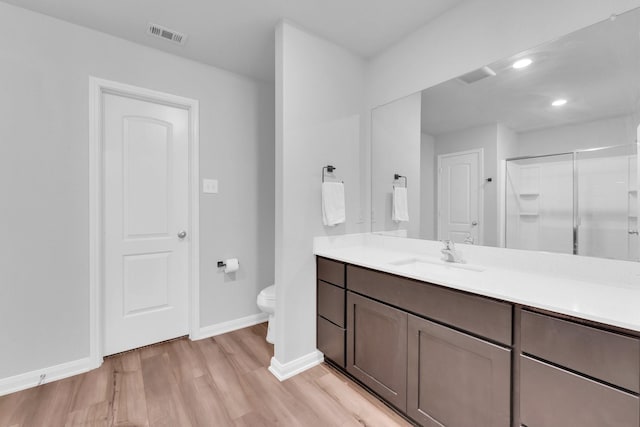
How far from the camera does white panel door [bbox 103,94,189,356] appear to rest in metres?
2.11

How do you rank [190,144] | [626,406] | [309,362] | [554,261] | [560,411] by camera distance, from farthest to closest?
[190,144], [309,362], [554,261], [560,411], [626,406]

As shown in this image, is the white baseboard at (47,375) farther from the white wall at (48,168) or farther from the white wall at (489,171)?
the white wall at (489,171)

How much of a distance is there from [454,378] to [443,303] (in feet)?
1.06

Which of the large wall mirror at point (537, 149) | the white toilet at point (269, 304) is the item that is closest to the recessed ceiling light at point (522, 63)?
the large wall mirror at point (537, 149)

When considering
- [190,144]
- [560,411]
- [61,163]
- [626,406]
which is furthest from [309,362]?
[61,163]

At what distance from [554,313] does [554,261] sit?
57cm

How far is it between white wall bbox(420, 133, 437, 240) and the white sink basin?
22 cm

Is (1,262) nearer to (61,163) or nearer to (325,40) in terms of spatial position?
(61,163)

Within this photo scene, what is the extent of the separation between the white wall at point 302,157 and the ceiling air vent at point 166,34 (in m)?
0.73

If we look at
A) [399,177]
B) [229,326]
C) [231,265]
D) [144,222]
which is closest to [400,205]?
[399,177]

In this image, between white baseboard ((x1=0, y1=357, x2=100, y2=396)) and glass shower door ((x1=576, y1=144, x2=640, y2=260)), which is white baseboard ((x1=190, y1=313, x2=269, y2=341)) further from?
glass shower door ((x1=576, y1=144, x2=640, y2=260))

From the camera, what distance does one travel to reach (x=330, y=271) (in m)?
1.94

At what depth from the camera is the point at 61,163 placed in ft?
6.11

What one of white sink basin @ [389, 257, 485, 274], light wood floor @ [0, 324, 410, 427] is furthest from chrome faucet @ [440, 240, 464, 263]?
light wood floor @ [0, 324, 410, 427]
